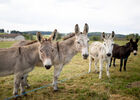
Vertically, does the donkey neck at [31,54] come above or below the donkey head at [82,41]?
below

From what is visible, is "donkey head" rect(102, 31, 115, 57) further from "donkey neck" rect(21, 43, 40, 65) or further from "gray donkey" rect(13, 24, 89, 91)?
"donkey neck" rect(21, 43, 40, 65)

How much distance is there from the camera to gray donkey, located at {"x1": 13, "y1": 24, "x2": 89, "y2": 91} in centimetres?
494

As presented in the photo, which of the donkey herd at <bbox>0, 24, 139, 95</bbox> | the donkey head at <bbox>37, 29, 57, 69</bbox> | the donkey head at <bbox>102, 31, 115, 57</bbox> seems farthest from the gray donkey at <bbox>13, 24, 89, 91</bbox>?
the donkey head at <bbox>102, 31, 115, 57</bbox>

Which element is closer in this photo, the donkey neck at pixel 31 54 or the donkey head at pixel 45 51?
the donkey head at pixel 45 51

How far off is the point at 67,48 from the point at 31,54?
1.98m

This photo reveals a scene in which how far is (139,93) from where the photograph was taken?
490cm

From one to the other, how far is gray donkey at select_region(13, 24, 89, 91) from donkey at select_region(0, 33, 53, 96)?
0.92 m

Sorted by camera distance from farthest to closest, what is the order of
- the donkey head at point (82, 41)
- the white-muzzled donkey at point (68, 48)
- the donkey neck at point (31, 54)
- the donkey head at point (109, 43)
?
the donkey head at point (109, 43)
the white-muzzled donkey at point (68, 48)
the donkey head at point (82, 41)
the donkey neck at point (31, 54)

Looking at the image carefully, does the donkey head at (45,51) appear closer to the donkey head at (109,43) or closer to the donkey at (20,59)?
the donkey at (20,59)

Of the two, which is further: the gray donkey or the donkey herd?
the gray donkey

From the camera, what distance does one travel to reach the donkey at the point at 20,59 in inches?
153

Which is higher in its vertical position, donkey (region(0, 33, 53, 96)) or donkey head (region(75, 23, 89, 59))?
donkey head (region(75, 23, 89, 59))

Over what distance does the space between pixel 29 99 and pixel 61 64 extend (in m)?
2.20

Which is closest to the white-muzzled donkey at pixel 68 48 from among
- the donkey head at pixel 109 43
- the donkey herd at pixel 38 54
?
the donkey herd at pixel 38 54
